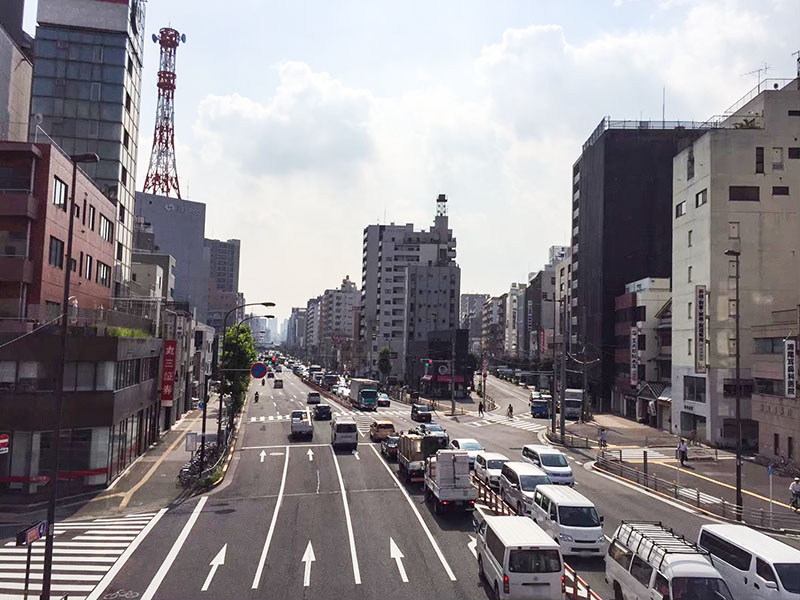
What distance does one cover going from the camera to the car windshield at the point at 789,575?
15.2 meters

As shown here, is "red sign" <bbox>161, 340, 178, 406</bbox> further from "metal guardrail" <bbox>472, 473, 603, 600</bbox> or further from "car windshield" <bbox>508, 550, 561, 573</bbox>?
"car windshield" <bbox>508, 550, 561, 573</bbox>

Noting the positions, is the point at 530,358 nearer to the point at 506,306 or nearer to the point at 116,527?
the point at 506,306

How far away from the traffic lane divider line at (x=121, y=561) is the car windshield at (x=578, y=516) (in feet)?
47.1

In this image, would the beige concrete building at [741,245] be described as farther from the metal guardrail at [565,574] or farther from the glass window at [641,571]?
the glass window at [641,571]

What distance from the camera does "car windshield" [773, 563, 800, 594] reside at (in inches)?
600

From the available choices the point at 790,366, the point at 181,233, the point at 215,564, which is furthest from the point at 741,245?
the point at 181,233

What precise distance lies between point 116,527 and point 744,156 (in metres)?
52.1

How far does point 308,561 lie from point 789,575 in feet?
45.1

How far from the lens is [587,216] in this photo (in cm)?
8656

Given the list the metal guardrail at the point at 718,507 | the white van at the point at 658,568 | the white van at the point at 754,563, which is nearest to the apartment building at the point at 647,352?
the metal guardrail at the point at 718,507

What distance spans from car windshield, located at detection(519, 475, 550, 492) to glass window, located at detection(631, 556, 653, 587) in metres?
10.2

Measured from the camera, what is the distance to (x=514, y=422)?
224ft

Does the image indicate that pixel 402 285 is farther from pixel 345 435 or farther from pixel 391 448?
pixel 391 448

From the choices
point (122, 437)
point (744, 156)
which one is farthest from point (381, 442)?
point (744, 156)
